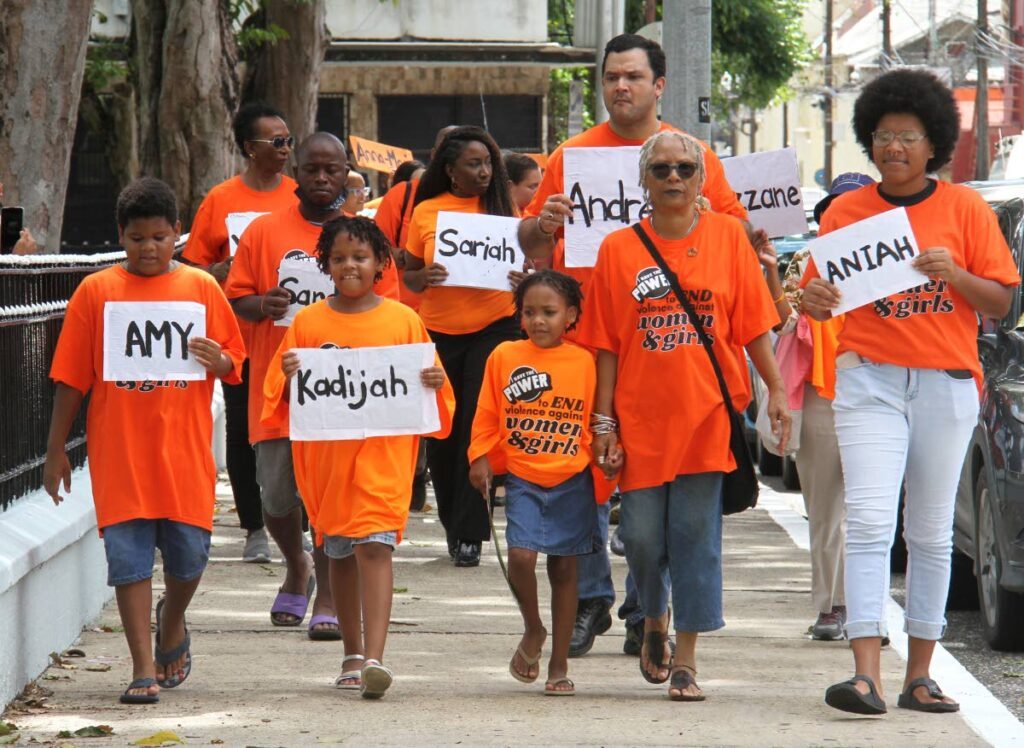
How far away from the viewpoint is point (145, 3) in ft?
51.6

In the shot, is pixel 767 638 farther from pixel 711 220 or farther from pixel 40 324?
pixel 40 324

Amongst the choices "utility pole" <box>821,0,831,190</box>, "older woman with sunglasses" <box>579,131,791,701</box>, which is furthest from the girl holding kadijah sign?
"utility pole" <box>821,0,831,190</box>

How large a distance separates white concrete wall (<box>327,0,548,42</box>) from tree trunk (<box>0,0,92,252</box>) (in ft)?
67.6

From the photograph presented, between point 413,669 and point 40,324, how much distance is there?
2013 millimetres

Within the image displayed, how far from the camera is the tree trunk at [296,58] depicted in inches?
741

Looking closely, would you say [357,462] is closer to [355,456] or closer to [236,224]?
[355,456]

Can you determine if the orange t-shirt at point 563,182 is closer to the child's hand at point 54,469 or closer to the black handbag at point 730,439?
the black handbag at point 730,439

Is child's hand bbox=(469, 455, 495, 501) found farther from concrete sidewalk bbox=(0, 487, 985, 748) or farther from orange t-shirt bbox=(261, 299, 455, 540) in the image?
concrete sidewalk bbox=(0, 487, 985, 748)

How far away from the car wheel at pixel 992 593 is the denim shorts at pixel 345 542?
8.84 feet

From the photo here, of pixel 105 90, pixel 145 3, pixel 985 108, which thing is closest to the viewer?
pixel 145 3

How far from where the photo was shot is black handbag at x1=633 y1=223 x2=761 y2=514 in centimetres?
654

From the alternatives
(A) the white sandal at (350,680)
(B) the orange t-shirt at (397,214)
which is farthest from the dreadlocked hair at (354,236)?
(B) the orange t-shirt at (397,214)

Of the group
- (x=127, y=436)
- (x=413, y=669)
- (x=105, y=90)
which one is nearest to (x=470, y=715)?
(x=413, y=669)

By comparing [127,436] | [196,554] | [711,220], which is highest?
[711,220]
